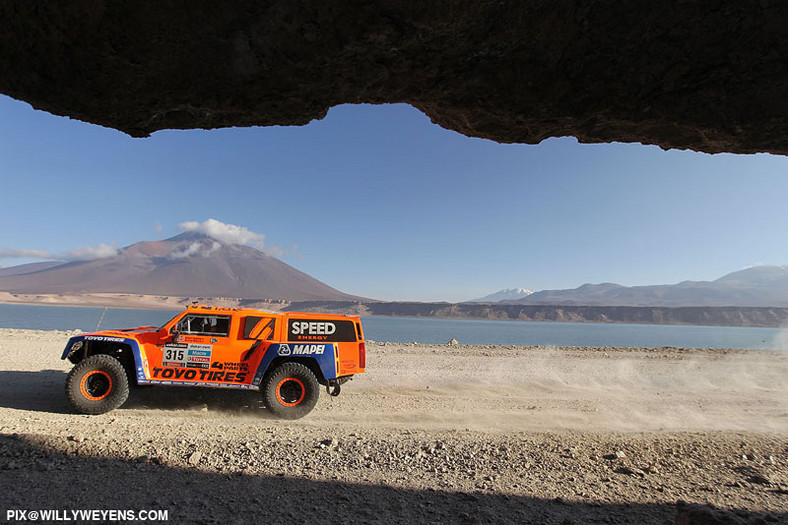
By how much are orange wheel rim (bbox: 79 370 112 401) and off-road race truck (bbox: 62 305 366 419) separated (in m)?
0.01

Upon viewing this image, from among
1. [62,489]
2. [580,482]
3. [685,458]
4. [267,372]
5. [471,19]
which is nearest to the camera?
[471,19]

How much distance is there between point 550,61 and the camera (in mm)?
3027

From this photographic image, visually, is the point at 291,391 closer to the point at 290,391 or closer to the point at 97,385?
the point at 290,391

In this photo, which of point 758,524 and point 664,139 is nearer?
point 758,524

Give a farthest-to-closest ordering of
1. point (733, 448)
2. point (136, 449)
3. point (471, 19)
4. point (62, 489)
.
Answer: point (733, 448) → point (136, 449) → point (62, 489) → point (471, 19)

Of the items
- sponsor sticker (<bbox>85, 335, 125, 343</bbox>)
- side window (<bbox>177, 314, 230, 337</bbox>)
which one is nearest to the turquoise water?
side window (<bbox>177, 314, 230, 337</bbox>)

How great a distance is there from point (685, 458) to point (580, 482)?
2.11m

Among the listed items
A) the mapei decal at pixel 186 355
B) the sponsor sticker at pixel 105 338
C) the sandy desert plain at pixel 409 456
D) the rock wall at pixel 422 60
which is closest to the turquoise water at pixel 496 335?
the sandy desert plain at pixel 409 456

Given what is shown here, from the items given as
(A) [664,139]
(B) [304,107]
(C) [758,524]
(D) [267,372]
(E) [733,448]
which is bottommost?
(E) [733,448]

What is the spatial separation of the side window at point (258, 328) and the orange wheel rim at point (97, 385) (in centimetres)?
254

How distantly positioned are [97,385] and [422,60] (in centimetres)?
815

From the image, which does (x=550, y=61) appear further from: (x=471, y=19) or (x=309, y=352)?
(x=309, y=352)

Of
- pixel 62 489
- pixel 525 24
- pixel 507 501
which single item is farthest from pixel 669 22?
pixel 62 489

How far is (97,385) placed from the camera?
7371 millimetres
